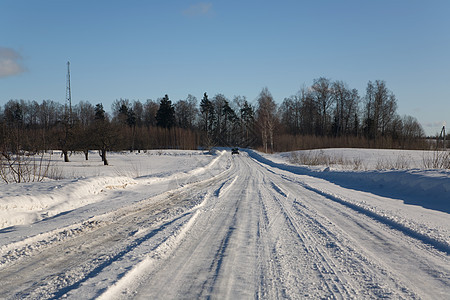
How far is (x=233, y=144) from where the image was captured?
9044 cm

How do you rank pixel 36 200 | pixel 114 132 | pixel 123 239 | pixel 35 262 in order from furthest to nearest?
pixel 114 132 < pixel 36 200 < pixel 123 239 < pixel 35 262

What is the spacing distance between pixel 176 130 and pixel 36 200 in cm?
7630

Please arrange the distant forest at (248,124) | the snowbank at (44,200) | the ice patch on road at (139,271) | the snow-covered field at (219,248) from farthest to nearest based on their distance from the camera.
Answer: the distant forest at (248,124) < the snowbank at (44,200) < the snow-covered field at (219,248) < the ice patch on road at (139,271)

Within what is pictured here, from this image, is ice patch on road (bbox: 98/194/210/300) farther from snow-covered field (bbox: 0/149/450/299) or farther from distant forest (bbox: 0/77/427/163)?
distant forest (bbox: 0/77/427/163)

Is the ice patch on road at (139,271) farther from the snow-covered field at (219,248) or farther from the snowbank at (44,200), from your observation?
the snowbank at (44,200)

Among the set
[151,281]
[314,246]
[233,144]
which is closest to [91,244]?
[151,281]

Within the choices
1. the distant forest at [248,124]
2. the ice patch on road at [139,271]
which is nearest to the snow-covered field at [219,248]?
the ice patch on road at [139,271]

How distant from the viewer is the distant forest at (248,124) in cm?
3725

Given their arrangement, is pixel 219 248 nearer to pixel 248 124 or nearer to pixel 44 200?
pixel 44 200

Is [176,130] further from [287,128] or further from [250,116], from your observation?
[287,128]

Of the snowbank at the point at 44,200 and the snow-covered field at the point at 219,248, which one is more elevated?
the snowbank at the point at 44,200

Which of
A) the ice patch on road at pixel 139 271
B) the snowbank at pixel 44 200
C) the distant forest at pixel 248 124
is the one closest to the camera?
the ice patch on road at pixel 139 271

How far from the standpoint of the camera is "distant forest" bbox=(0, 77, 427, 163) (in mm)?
37250

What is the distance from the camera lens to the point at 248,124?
3484 inches
